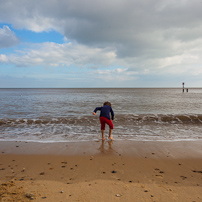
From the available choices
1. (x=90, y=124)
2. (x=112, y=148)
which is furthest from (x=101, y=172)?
(x=90, y=124)

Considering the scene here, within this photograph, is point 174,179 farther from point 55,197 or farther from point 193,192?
point 55,197

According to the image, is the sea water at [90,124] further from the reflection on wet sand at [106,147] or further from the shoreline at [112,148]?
the reflection on wet sand at [106,147]

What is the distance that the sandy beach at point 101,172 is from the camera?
10.4ft

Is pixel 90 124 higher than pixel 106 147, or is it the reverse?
pixel 106 147

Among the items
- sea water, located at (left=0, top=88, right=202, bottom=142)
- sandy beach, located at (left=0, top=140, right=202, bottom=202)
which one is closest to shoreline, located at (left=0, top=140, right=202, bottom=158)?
sandy beach, located at (left=0, top=140, right=202, bottom=202)

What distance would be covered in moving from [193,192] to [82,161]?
310 cm

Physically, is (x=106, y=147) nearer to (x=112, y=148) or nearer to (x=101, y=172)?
(x=112, y=148)

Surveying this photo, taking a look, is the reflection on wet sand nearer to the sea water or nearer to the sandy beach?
the sandy beach

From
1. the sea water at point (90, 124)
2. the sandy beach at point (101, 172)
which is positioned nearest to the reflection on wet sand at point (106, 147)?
the sandy beach at point (101, 172)

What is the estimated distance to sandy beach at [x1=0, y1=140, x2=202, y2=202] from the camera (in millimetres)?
3172

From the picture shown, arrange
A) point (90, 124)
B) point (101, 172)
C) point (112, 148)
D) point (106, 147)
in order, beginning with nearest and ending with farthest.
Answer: point (101, 172), point (112, 148), point (106, 147), point (90, 124)

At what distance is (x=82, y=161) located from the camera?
16.5 feet

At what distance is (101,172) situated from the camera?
4.22m

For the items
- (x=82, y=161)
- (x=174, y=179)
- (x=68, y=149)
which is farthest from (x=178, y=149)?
(x=68, y=149)
